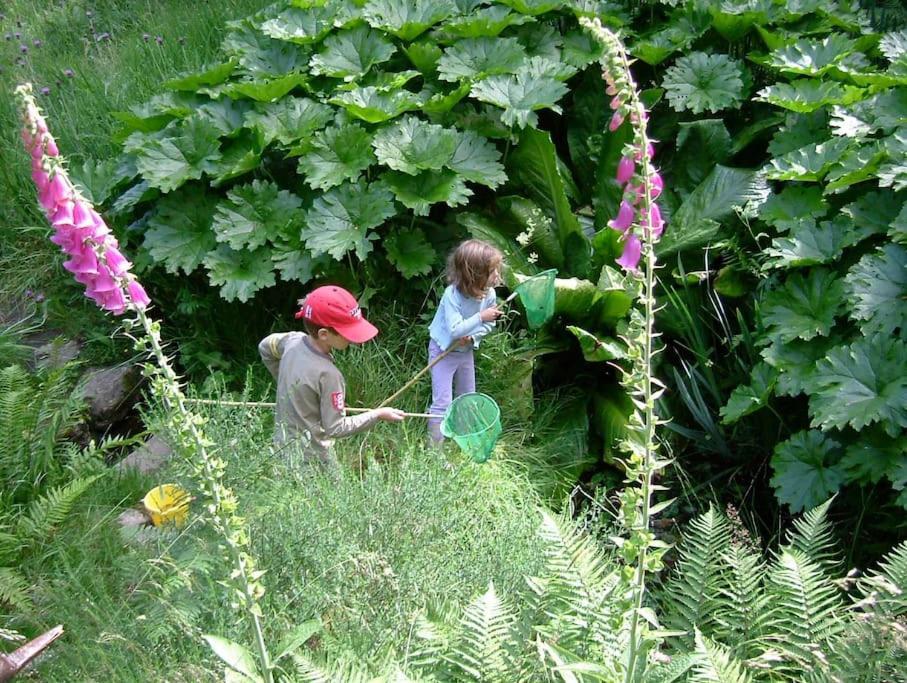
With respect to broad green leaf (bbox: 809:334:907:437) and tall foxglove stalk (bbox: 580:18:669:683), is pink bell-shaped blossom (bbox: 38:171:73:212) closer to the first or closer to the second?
tall foxglove stalk (bbox: 580:18:669:683)

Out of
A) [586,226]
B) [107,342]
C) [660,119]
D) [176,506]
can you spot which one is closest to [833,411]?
Result: [586,226]

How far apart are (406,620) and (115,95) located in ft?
13.2

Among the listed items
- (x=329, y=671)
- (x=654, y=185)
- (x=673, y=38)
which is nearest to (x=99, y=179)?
(x=673, y=38)

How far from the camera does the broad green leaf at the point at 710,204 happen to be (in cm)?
410

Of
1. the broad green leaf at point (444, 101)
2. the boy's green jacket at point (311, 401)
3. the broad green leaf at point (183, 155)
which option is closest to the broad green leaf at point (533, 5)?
the broad green leaf at point (444, 101)

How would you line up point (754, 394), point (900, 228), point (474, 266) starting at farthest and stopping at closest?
point (754, 394)
point (474, 266)
point (900, 228)

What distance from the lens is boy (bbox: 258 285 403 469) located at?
10.1 ft

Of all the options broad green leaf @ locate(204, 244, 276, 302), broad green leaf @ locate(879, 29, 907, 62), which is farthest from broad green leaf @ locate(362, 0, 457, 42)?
broad green leaf @ locate(879, 29, 907, 62)

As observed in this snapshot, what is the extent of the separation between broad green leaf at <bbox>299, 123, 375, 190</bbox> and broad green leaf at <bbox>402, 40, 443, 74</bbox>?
0.58m

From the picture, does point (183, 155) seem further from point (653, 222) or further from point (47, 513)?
point (653, 222)

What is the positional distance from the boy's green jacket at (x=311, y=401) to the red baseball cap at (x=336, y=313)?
134mm

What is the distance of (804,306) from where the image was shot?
12.0ft

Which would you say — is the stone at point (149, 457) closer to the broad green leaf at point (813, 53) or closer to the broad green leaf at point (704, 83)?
the broad green leaf at point (704, 83)

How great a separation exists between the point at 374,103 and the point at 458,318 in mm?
1295
